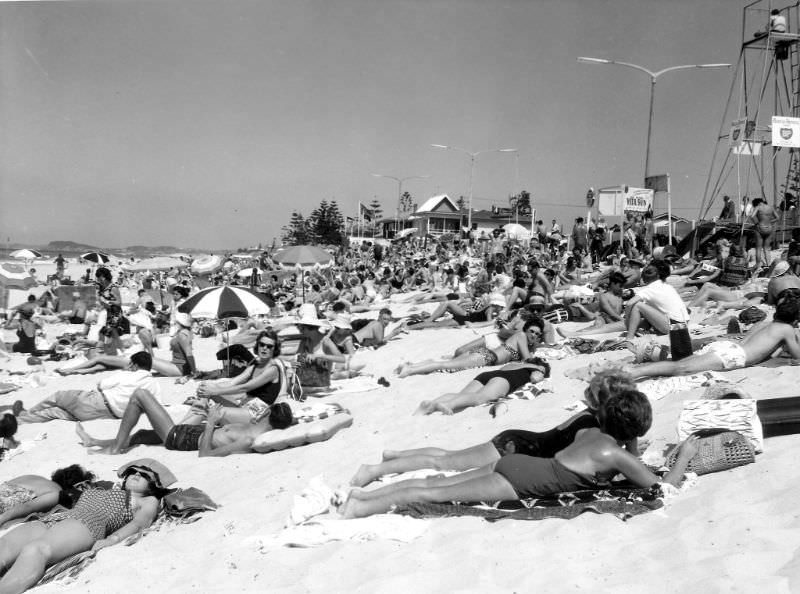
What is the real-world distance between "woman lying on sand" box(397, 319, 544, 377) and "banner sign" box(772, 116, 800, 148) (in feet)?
38.2

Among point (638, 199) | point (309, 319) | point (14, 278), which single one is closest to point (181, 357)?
point (309, 319)

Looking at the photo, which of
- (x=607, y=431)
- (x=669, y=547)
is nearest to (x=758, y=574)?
(x=669, y=547)

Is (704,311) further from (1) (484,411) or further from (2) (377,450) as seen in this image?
(2) (377,450)

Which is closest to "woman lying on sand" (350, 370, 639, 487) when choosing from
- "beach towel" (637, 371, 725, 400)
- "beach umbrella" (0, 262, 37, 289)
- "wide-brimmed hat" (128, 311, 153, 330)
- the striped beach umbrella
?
"beach towel" (637, 371, 725, 400)

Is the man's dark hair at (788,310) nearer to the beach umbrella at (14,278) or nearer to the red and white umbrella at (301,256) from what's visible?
the red and white umbrella at (301,256)

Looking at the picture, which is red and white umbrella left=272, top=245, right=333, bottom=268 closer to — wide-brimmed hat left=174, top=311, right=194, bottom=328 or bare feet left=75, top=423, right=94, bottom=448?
wide-brimmed hat left=174, top=311, right=194, bottom=328

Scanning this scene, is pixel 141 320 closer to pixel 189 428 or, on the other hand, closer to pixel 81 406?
pixel 81 406

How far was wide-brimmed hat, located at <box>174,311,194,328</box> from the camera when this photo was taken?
953 centimetres

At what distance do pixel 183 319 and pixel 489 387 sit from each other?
16.8 feet

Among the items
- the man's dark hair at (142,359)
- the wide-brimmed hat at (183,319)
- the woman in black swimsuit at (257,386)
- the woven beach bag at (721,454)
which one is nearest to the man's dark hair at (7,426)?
the man's dark hair at (142,359)

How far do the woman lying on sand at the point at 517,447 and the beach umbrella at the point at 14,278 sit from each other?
1525 centimetres

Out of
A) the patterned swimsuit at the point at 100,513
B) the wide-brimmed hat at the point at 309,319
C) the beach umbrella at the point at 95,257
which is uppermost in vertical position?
the beach umbrella at the point at 95,257

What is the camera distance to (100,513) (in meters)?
4.34

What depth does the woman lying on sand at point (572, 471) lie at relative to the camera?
149 inches
